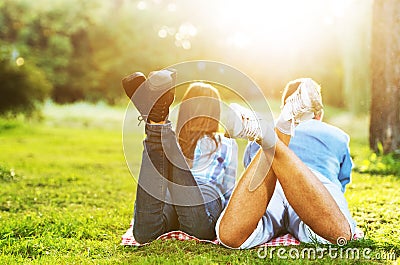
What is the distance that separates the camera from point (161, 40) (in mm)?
23719

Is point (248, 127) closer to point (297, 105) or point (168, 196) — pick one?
point (297, 105)

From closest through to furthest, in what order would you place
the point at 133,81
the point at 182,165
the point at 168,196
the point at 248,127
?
the point at 248,127 → the point at 133,81 → the point at 182,165 → the point at 168,196

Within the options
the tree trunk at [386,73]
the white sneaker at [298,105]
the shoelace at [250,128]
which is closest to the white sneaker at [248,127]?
the shoelace at [250,128]

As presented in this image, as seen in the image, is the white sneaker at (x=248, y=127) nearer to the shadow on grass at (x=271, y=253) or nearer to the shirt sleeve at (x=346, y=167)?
the shadow on grass at (x=271, y=253)

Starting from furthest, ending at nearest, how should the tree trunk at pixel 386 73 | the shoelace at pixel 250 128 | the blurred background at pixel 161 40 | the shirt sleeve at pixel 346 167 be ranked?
the blurred background at pixel 161 40 < the tree trunk at pixel 386 73 < the shirt sleeve at pixel 346 167 < the shoelace at pixel 250 128

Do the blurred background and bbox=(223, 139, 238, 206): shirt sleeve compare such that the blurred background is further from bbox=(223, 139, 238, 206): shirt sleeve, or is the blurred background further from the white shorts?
the white shorts

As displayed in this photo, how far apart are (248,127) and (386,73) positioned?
4681 millimetres

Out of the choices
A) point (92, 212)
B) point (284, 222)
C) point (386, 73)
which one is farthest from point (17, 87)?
point (284, 222)

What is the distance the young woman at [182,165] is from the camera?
2656 millimetres

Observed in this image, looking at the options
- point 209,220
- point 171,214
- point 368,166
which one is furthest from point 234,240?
point 368,166

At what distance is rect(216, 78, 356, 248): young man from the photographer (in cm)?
262

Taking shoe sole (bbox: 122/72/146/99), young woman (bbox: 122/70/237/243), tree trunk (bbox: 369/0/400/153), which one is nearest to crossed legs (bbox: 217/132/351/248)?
young woman (bbox: 122/70/237/243)

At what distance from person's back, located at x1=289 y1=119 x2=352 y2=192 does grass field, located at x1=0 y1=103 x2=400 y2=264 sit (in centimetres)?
43

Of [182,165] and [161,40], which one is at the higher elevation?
[161,40]
